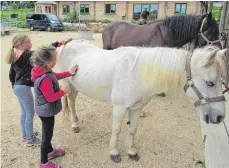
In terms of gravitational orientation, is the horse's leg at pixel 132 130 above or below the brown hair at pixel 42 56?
below

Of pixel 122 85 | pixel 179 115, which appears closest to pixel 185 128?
pixel 179 115

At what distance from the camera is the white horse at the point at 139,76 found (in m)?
1.88

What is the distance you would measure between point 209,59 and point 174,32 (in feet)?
8.83

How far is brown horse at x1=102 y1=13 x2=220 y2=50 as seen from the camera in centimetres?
398

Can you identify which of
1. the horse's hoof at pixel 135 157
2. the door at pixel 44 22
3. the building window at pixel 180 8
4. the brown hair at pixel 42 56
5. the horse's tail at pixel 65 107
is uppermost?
the building window at pixel 180 8

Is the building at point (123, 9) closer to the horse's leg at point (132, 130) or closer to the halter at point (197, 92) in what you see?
the horse's leg at point (132, 130)

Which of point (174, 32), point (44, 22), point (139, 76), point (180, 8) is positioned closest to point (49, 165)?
point (139, 76)

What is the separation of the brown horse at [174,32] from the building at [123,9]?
21257 mm

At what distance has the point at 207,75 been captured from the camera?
182cm

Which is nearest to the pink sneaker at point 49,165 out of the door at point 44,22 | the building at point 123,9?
the door at point 44,22

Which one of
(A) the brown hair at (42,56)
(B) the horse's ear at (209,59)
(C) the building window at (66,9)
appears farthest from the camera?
(C) the building window at (66,9)

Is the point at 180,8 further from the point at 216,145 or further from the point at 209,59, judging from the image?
the point at 209,59

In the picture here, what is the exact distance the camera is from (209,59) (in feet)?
5.70

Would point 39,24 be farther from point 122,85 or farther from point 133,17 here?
point 122,85
